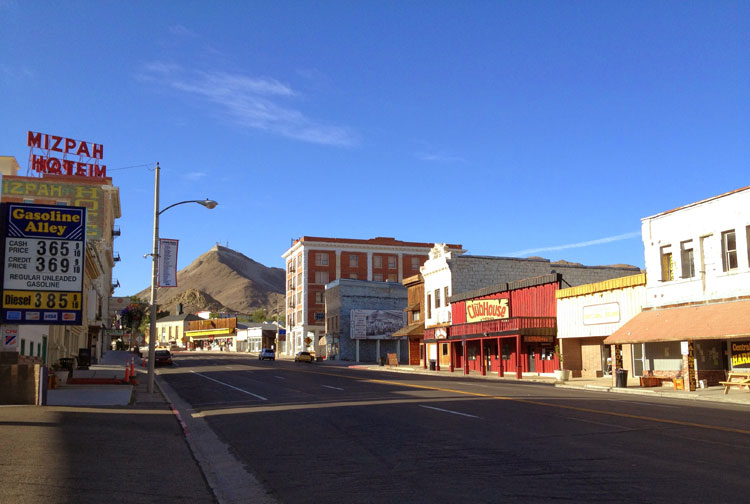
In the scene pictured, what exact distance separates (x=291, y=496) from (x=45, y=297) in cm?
1529

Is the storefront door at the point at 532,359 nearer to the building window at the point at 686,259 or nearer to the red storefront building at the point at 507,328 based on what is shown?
the red storefront building at the point at 507,328

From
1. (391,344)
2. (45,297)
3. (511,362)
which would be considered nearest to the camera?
(45,297)

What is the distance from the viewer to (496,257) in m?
54.1

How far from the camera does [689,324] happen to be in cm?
2747

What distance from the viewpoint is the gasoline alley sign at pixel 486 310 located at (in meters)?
44.8

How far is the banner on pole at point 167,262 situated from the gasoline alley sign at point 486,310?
79.8 feet

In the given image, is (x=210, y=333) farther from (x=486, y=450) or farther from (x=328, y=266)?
(x=486, y=450)

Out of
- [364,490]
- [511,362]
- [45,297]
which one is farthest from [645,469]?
[511,362]

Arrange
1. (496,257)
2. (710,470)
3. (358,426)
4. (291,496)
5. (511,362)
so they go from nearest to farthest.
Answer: (291,496) → (710,470) → (358,426) → (511,362) → (496,257)

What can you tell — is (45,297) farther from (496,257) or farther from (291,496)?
(496,257)

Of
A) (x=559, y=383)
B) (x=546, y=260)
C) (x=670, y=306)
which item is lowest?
(x=559, y=383)

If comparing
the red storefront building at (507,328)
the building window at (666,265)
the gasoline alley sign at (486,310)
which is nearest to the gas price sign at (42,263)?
the building window at (666,265)

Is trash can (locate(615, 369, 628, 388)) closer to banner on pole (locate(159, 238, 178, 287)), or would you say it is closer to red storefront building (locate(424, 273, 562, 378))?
red storefront building (locate(424, 273, 562, 378))

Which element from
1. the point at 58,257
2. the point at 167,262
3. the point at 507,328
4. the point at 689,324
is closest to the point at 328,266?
the point at 507,328
